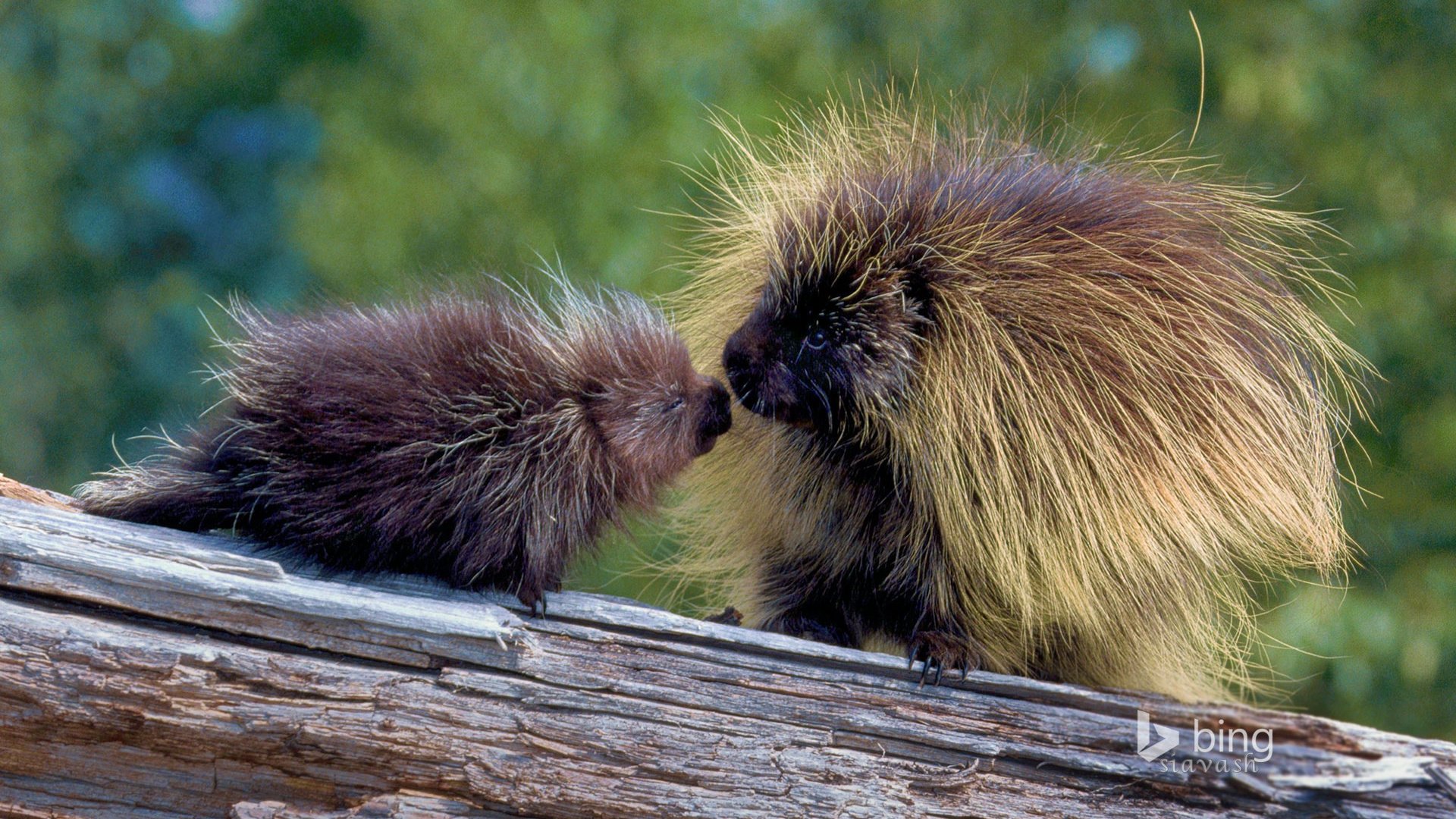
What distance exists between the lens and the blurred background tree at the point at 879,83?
4.41 metres

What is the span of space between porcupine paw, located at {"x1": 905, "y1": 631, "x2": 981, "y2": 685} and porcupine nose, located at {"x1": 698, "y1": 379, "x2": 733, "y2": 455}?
50cm

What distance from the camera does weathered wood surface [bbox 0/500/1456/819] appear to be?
1724 millimetres

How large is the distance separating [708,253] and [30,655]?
5.79 ft

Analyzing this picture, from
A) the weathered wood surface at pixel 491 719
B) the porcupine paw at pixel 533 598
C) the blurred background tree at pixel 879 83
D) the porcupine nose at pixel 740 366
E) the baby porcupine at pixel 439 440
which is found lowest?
the weathered wood surface at pixel 491 719

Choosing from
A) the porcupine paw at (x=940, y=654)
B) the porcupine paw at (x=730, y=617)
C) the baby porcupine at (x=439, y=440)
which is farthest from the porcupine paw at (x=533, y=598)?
the porcupine paw at (x=940, y=654)

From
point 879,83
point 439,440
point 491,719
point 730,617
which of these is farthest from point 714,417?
point 879,83

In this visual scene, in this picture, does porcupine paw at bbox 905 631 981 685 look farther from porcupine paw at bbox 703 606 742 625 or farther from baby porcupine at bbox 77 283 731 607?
baby porcupine at bbox 77 283 731 607

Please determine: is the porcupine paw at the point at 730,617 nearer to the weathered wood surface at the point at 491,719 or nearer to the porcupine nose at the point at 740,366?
the weathered wood surface at the point at 491,719

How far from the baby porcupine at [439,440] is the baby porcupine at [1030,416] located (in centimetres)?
22

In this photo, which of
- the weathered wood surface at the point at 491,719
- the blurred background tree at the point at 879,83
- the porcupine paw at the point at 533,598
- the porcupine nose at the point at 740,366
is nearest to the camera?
the weathered wood surface at the point at 491,719

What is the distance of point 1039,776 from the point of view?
1.93 metres

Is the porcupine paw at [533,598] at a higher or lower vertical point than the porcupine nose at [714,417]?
lower

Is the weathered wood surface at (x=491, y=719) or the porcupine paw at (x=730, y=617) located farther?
the porcupine paw at (x=730, y=617)

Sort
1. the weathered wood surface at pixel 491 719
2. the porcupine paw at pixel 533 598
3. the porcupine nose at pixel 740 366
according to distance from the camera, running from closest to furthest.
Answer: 1. the weathered wood surface at pixel 491 719
2. the porcupine paw at pixel 533 598
3. the porcupine nose at pixel 740 366
